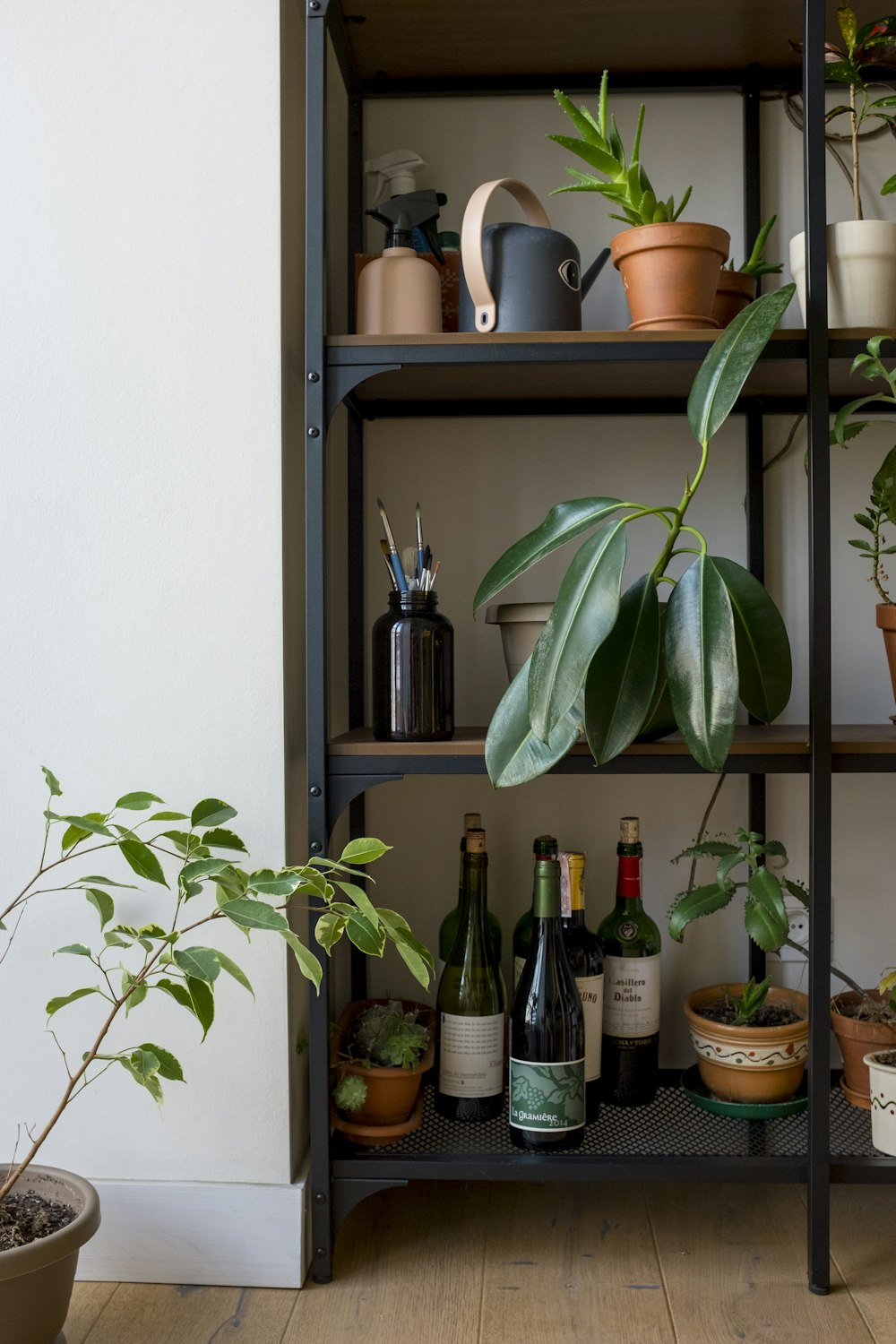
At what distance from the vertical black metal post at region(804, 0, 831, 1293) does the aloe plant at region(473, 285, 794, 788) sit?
0.19 ft

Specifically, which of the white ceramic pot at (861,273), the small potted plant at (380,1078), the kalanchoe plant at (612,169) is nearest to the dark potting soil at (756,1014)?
the small potted plant at (380,1078)

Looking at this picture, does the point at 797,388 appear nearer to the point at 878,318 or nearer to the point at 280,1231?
the point at 878,318

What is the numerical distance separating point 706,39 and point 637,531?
0.68m

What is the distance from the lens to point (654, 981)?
1470 mm

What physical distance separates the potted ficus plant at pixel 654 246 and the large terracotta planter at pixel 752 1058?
0.87 metres

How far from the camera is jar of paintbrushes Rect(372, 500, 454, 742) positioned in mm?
1332

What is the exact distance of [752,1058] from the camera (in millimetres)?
1389

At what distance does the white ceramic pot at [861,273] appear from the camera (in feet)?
4.15

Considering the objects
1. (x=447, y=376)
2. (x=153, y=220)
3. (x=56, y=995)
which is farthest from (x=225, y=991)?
(x=153, y=220)

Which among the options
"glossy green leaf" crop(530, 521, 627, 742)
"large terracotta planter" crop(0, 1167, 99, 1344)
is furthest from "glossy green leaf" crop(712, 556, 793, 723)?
"large terracotta planter" crop(0, 1167, 99, 1344)

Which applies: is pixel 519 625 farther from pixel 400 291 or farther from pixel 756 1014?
pixel 756 1014

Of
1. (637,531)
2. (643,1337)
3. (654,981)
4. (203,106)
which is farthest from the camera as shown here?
(637,531)

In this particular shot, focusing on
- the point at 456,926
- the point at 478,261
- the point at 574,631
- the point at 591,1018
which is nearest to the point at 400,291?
the point at 478,261

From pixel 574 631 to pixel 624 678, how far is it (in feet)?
0.28
